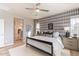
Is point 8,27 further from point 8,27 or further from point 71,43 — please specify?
point 71,43

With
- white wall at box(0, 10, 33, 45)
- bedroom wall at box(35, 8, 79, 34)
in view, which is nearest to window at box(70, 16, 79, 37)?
bedroom wall at box(35, 8, 79, 34)

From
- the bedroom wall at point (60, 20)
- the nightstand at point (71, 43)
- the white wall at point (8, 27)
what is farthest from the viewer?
the white wall at point (8, 27)

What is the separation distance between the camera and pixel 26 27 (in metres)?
9.28

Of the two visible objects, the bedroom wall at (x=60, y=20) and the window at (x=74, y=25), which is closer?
the window at (x=74, y=25)

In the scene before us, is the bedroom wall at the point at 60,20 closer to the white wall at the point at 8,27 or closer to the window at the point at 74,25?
the window at the point at 74,25

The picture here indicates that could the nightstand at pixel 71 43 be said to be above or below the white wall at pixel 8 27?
below

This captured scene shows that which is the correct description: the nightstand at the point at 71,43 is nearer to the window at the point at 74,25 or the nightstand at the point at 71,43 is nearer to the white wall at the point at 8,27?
the window at the point at 74,25

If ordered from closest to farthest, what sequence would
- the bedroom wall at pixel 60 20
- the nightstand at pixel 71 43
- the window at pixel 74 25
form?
the nightstand at pixel 71 43
the window at pixel 74 25
the bedroom wall at pixel 60 20

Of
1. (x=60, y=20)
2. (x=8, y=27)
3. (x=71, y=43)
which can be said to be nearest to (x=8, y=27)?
(x=8, y=27)

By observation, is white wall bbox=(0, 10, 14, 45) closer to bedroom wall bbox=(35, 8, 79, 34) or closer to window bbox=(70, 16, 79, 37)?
bedroom wall bbox=(35, 8, 79, 34)

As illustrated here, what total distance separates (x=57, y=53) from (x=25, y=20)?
5.99 metres

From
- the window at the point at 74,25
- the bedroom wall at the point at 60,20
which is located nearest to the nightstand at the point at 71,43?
the window at the point at 74,25

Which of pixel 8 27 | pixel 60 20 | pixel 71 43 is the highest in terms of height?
pixel 60 20

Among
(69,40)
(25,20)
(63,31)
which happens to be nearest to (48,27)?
(63,31)
